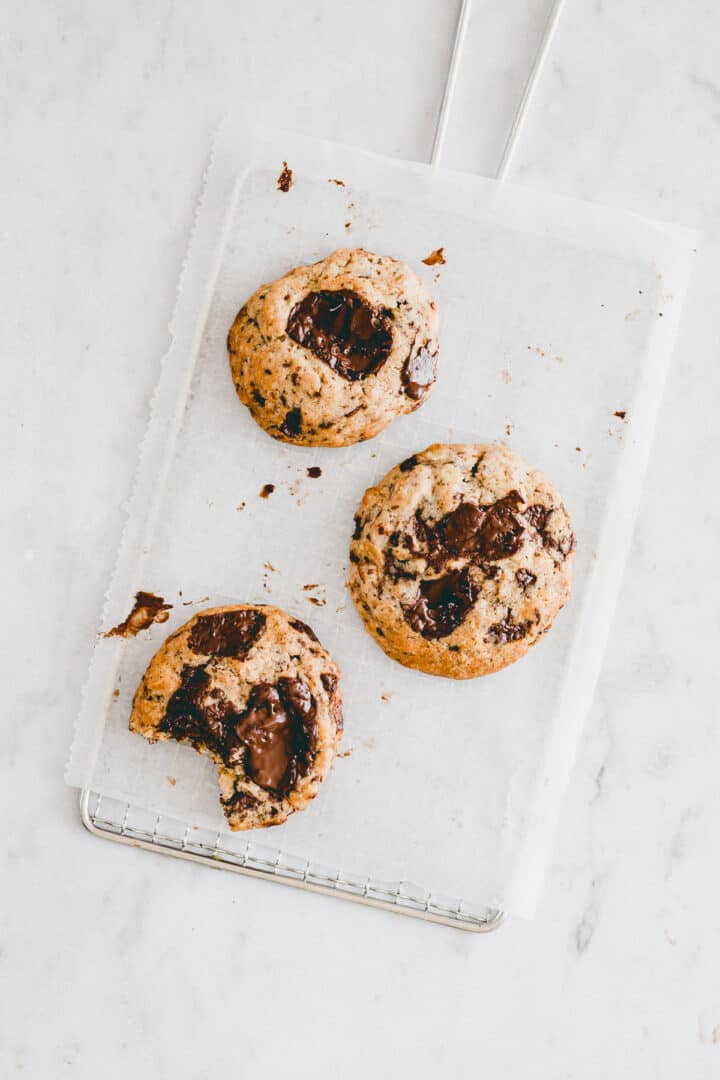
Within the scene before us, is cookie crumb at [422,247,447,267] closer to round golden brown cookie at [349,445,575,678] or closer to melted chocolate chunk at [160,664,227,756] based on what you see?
round golden brown cookie at [349,445,575,678]

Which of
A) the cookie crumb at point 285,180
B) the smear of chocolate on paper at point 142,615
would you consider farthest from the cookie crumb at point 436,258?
the smear of chocolate on paper at point 142,615

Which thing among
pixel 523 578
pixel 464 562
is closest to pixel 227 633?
pixel 464 562

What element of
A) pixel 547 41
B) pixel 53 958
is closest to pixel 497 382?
pixel 547 41

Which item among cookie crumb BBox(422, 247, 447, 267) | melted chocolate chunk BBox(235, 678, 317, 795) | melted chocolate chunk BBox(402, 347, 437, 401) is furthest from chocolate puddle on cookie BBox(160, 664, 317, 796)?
cookie crumb BBox(422, 247, 447, 267)

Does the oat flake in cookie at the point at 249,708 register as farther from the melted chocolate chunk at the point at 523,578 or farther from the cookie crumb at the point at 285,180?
the cookie crumb at the point at 285,180

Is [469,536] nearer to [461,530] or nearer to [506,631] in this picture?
[461,530]

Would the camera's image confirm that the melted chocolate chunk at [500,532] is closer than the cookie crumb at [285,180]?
Yes

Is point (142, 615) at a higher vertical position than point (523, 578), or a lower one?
lower
